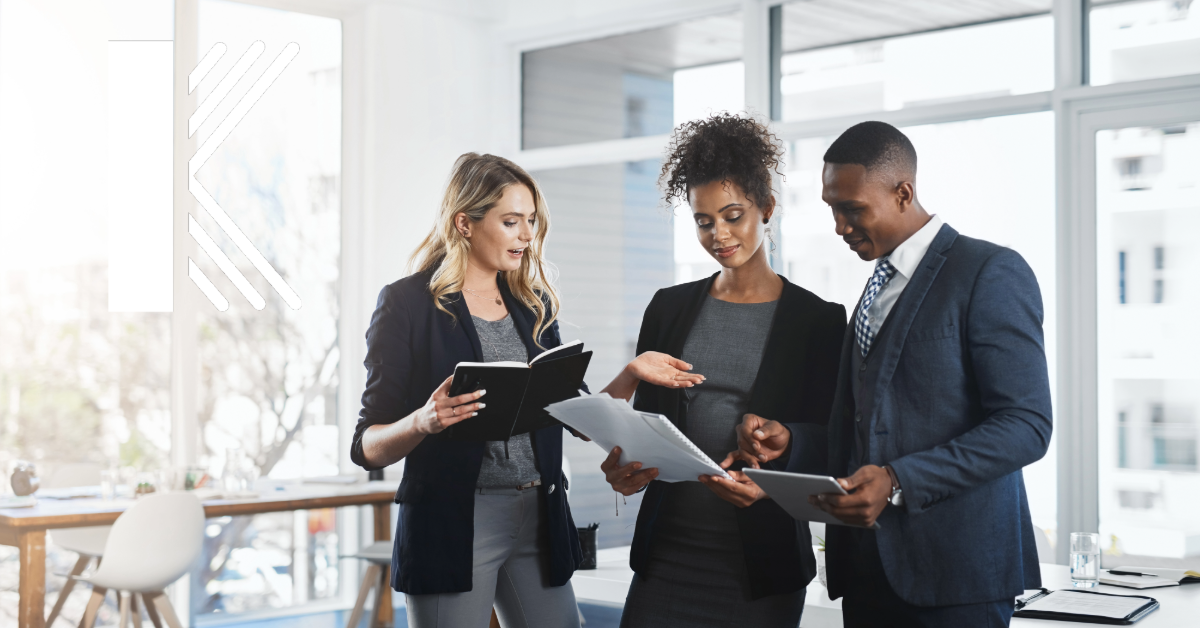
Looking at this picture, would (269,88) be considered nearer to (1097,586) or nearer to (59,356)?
(59,356)

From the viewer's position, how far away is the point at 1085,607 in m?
2.14

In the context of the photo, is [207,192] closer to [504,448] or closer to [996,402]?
[504,448]

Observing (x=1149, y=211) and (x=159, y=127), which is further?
(x=159, y=127)

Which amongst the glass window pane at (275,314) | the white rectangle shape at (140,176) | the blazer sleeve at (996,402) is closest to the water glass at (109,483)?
the glass window pane at (275,314)

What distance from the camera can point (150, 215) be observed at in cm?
518

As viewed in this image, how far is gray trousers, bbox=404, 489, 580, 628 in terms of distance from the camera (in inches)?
85.0

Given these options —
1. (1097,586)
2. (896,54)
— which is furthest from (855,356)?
(896,54)

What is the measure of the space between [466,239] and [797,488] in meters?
1.04

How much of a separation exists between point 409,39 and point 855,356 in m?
4.67

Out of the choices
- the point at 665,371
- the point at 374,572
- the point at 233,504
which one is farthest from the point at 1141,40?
the point at 233,504

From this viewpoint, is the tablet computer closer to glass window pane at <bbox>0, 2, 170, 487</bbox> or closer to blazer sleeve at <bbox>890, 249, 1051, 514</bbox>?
blazer sleeve at <bbox>890, 249, 1051, 514</bbox>

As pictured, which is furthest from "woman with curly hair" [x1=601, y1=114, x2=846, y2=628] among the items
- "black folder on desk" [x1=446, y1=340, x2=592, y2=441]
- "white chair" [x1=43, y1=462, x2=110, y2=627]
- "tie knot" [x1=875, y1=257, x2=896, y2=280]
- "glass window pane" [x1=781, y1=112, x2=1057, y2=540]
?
"white chair" [x1=43, y1=462, x2=110, y2=627]

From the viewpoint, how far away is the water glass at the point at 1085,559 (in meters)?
2.53

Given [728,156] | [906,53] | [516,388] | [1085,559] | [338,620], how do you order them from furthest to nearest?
1. [338,620]
2. [906,53]
3. [1085,559]
4. [728,156]
5. [516,388]
